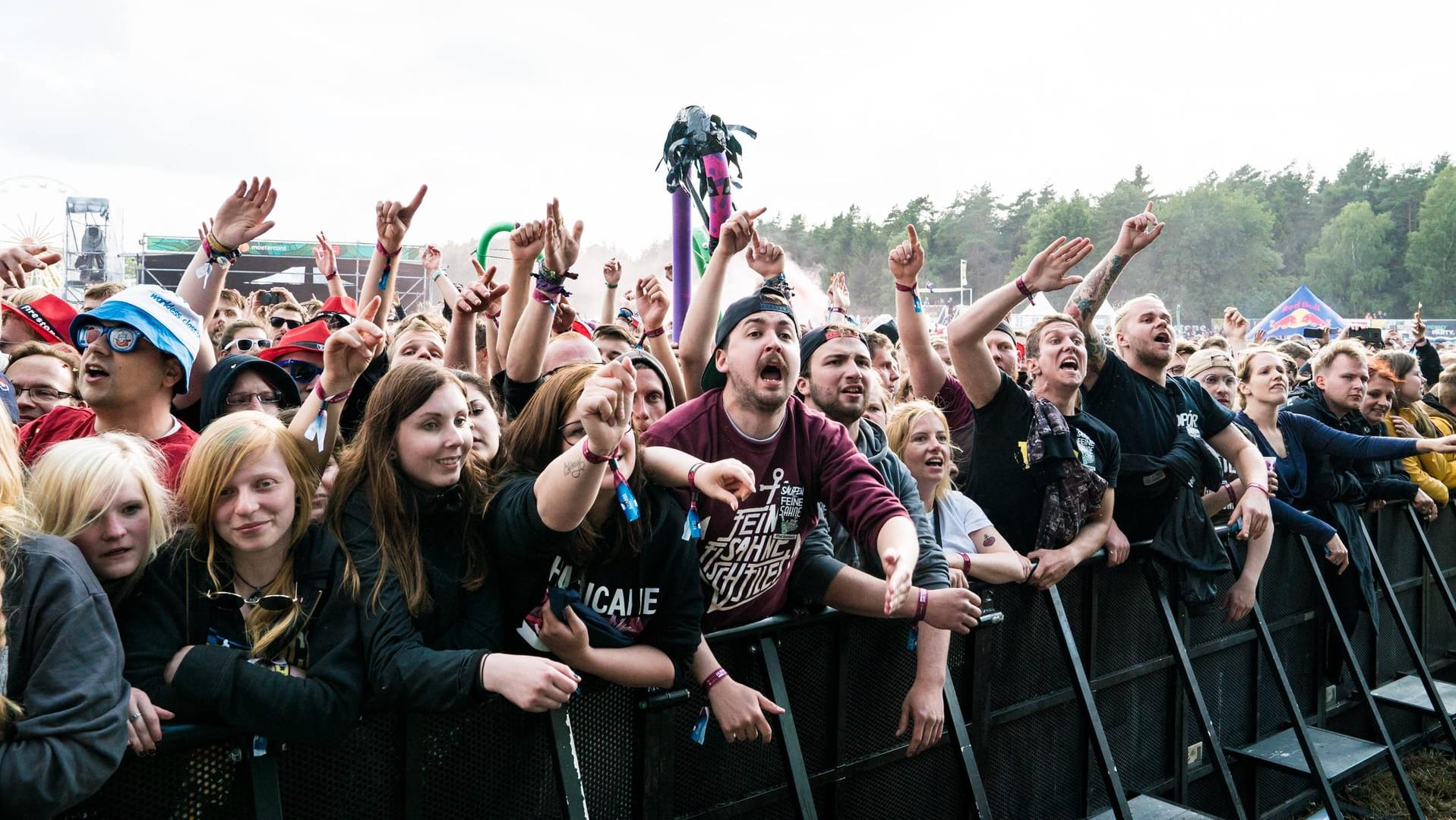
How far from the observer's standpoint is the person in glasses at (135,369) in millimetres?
2924

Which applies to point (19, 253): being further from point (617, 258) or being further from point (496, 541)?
point (617, 258)

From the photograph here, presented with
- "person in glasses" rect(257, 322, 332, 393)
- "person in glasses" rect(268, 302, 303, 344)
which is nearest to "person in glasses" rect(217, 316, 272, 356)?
"person in glasses" rect(257, 322, 332, 393)

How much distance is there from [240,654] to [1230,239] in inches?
3086

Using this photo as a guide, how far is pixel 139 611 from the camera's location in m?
2.14

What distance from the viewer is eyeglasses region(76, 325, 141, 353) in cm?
294

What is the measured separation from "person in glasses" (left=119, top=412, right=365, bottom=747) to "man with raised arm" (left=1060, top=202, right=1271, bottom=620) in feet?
11.5

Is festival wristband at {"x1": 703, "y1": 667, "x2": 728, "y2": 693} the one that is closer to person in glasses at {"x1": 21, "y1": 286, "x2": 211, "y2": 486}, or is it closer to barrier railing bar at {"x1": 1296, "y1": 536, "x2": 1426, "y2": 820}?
person in glasses at {"x1": 21, "y1": 286, "x2": 211, "y2": 486}

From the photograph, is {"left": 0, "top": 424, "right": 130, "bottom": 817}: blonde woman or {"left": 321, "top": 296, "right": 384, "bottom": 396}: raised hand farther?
{"left": 321, "top": 296, "right": 384, "bottom": 396}: raised hand

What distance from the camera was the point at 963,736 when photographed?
11.0 ft

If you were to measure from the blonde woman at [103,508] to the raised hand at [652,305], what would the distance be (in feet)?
9.79

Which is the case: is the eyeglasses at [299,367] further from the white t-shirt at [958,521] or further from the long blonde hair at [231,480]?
the white t-shirt at [958,521]

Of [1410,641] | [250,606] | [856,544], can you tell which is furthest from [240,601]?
[1410,641]

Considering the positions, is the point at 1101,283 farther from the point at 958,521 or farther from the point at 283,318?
the point at 283,318

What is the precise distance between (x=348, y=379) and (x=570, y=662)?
93cm
